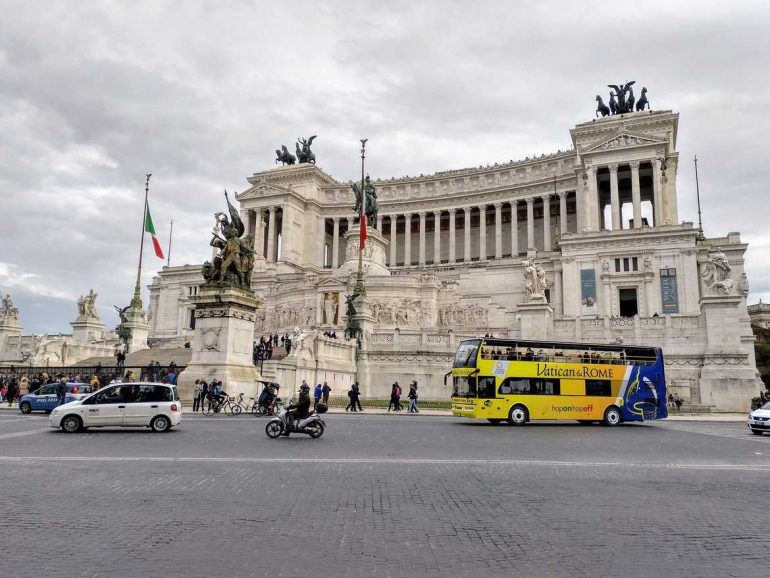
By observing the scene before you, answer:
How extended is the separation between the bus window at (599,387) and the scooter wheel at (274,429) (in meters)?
13.4

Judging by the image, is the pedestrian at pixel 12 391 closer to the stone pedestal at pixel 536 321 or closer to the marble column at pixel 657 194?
the stone pedestal at pixel 536 321

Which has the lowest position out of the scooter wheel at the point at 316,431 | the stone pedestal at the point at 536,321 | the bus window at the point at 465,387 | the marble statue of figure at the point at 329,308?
the scooter wheel at the point at 316,431

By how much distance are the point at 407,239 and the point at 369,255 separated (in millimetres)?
31910

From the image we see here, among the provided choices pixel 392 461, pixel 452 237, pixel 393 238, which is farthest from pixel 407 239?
pixel 392 461

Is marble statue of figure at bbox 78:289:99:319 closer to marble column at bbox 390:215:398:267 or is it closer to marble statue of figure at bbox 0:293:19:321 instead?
marble statue of figure at bbox 0:293:19:321

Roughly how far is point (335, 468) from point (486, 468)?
296cm

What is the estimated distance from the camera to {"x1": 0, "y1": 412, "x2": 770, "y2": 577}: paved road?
5898 millimetres

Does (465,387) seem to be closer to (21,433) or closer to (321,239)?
(21,433)

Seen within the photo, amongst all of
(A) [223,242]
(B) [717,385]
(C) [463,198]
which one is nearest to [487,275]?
(C) [463,198]

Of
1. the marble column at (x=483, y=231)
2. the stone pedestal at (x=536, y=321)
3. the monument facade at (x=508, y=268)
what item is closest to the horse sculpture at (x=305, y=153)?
the monument facade at (x=508, y=268)

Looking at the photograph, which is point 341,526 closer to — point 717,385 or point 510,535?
point 510,535

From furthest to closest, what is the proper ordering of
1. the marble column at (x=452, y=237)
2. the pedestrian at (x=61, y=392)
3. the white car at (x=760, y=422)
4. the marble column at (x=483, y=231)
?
1. the marble column at (x=452, y=237)
2. the marble column at (x=483, y=231)
3. the pedestrian at (x=61, y=392)
4. the white car at (x=760, y=422)

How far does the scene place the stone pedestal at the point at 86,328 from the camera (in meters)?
59.4

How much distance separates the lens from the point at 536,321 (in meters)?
41.2
